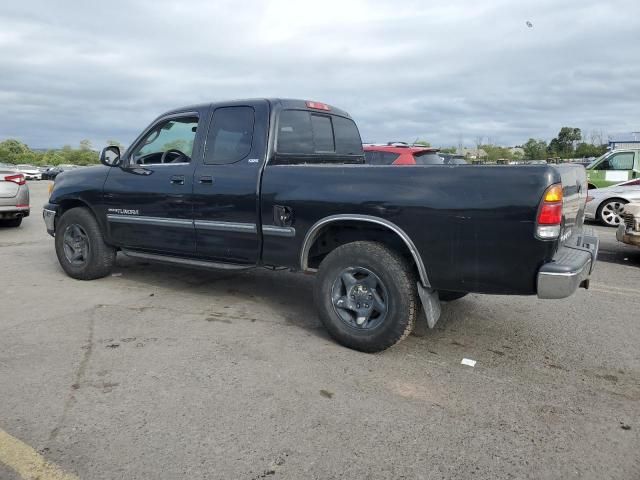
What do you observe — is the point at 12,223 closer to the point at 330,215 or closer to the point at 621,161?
the point at 330,215

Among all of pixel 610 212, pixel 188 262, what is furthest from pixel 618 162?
pixel 188 262

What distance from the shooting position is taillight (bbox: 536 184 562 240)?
336 cm

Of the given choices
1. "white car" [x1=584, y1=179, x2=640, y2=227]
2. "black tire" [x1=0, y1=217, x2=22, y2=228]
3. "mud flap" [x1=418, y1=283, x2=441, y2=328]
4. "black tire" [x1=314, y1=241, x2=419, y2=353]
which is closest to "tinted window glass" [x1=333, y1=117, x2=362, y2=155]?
"black tire" [x1=314, y1=241, x2=419, y2=353]

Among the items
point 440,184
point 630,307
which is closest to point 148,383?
point 440,184

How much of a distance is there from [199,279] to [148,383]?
2.92 metres

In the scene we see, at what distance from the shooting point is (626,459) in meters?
2.70

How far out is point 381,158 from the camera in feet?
30.9

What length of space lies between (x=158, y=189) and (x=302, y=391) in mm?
2859

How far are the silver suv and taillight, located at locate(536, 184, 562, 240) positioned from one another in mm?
10096

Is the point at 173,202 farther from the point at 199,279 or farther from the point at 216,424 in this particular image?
the point at 216,424

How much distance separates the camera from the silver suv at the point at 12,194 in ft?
33.3

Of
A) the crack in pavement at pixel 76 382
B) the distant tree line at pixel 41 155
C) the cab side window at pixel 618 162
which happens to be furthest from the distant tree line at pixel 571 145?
the distant tree line at pixel 41 155

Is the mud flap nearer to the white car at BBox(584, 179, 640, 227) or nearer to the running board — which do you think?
the running board

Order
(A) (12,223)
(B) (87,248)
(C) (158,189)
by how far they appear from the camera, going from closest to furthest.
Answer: (C) (158,189)
(B) (87,248)
(A) (12,223)
